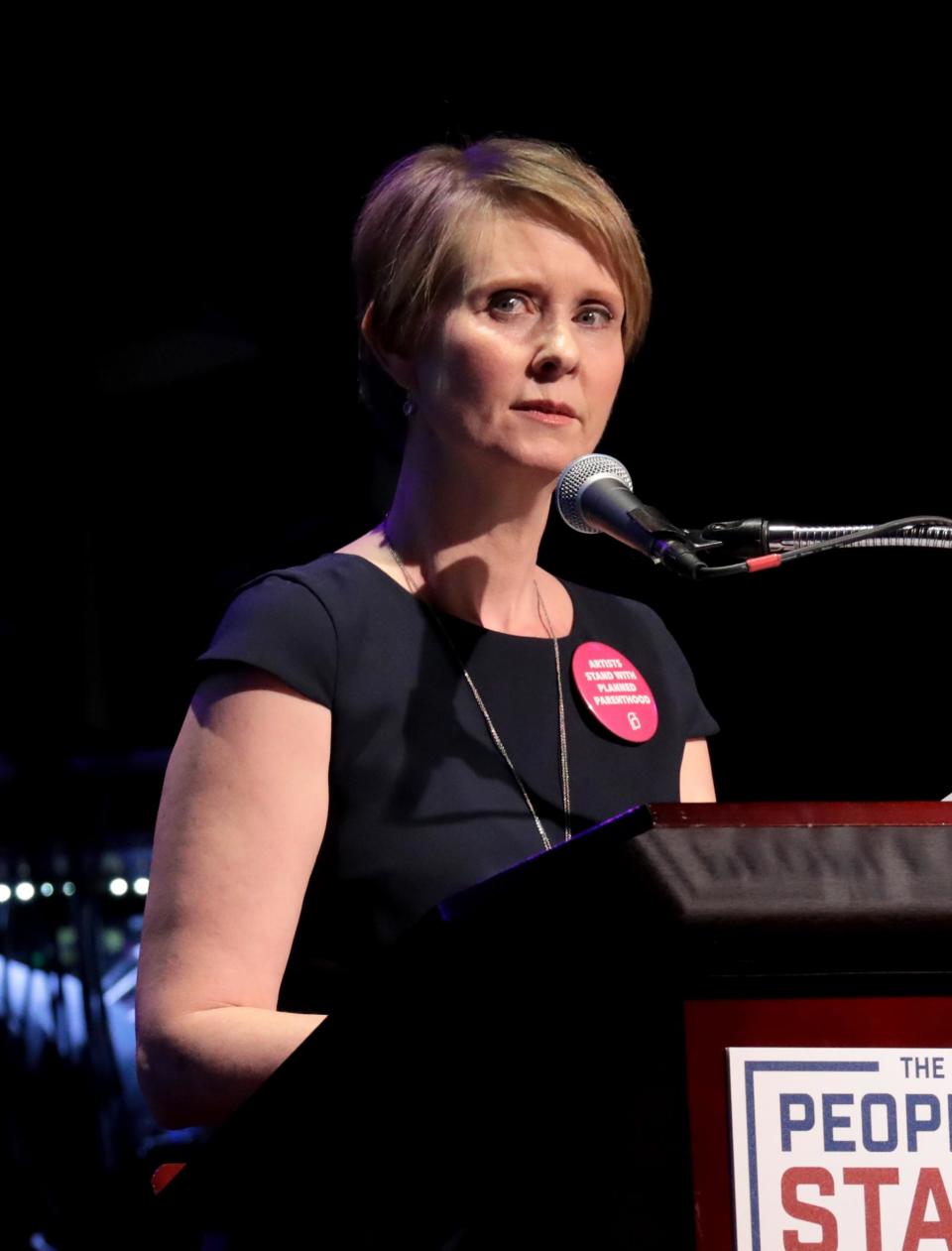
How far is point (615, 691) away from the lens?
1.60 m

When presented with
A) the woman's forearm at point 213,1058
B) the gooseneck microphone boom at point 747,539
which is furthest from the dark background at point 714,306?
the woman's forearm at point 213,1058

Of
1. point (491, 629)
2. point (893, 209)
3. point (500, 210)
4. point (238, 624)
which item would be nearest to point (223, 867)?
point (238, 624)

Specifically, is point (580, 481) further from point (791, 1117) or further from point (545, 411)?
point (791, 1117)

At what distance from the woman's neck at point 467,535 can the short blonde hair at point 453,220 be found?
143 millimetres

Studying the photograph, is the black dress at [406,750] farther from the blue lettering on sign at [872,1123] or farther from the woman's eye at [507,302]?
the blue lettering on sign at [872,1123]

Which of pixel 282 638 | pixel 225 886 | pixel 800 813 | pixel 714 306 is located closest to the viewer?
pixel 800 813

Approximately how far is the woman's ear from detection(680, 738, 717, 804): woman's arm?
20.3 inches

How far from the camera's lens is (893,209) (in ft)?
9.96

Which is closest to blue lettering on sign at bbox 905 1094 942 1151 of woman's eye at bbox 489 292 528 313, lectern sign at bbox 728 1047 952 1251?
lectern sign at bbox 728 1047 952 1251

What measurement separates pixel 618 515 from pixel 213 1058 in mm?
506

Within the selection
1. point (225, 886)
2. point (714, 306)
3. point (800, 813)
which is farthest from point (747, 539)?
point (714, 306)

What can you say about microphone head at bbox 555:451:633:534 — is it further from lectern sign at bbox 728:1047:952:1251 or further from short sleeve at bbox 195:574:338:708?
lectern sign at bbox 728:1047:952:1251

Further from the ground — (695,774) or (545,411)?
(545,411)

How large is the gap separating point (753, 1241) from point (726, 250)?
9.31 ft
